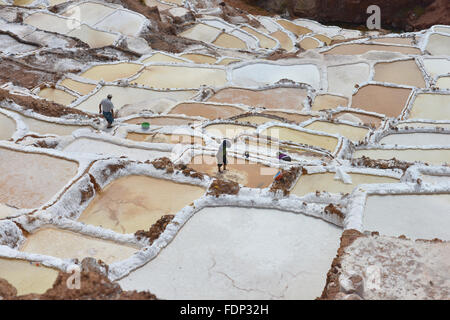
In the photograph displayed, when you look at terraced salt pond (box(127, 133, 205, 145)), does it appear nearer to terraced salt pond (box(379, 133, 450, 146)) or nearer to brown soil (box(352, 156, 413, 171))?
brown soil (box(352, 156, 413, 171))

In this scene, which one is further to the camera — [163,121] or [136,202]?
[163,121]

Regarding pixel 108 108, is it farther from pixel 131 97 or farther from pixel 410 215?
pixel 410 215

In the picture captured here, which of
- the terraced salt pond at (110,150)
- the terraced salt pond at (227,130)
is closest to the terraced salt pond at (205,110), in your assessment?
the terraced salt pond at (227,130)

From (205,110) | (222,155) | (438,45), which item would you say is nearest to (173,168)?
(222,155)

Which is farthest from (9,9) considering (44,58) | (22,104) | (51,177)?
(51,177)

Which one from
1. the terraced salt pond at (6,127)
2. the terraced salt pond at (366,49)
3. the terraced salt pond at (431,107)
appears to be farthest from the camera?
Answer: the terraced salt pond at (366,49)

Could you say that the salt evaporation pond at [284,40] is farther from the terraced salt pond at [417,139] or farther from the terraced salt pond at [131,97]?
the terraced salt pond at [417,139]
